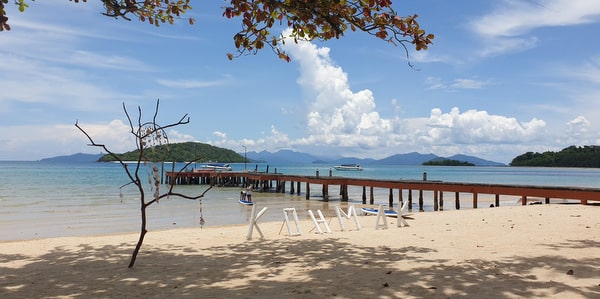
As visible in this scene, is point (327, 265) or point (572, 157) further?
point (572, 157)

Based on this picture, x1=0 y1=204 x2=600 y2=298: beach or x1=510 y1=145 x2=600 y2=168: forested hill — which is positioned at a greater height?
x1=510 y1=145 x2=600 y2=168: forested hill

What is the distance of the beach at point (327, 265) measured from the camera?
18.5 ft

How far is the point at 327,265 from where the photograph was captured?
7262 mm

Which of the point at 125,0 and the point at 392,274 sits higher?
the point at 125,0

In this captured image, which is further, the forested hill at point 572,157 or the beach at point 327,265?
the forested hill at point 572,157

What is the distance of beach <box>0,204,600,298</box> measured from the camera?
5645mm

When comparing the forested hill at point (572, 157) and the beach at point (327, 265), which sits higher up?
the forested hill at point (572, 157)

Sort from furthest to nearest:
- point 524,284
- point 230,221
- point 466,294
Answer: point 230,221 < point 524,284 < point 466,294

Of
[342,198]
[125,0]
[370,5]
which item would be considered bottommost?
[342,198]

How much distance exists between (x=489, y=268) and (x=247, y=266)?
3.68 m

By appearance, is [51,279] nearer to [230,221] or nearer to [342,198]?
[230,221]

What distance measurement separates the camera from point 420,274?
6.34 m

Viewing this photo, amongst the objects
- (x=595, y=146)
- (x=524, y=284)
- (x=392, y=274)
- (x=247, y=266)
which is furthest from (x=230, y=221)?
(x=595, y=146)

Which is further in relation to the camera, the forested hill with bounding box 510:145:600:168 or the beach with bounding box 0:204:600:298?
the forested hill with bounding box 510:145:600:168
